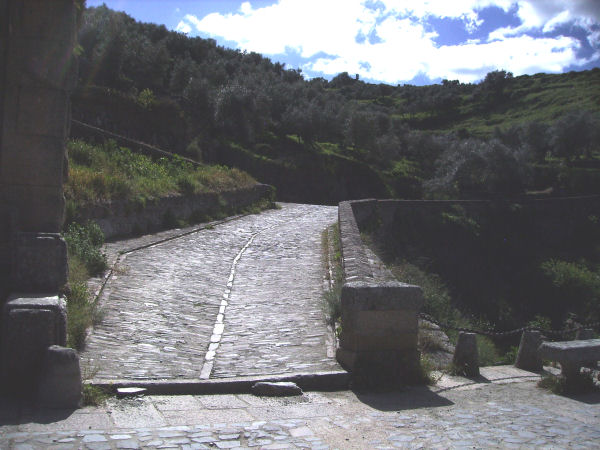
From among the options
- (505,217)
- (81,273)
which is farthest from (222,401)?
(505,217)

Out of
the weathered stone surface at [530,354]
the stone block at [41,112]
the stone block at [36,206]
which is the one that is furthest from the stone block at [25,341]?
the weathered stone surface at [530,354]

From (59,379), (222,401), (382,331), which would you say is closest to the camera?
(59,379)

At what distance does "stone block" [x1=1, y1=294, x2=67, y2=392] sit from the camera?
450 cm

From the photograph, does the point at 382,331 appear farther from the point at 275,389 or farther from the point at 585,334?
the point at 585,334

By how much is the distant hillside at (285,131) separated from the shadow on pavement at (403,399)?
62.9 ft

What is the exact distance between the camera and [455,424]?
4672mm

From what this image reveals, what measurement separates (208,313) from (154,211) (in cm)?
705

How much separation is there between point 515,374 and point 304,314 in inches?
110

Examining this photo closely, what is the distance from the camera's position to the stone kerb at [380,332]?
5797mm

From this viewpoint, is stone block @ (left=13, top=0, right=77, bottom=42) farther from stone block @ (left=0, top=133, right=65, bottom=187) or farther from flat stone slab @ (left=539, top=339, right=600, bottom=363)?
flat stone slab @ (left=539, top=339, right=600, bottom=363)

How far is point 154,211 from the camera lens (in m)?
14.5

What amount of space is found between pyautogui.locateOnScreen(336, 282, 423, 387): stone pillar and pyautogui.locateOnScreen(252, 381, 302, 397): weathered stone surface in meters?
0.71

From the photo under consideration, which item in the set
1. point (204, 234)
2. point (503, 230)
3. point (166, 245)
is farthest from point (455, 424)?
point (503, 230)

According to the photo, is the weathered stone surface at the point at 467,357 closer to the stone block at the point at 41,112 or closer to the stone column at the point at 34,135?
the stone column at the point at 34,135
